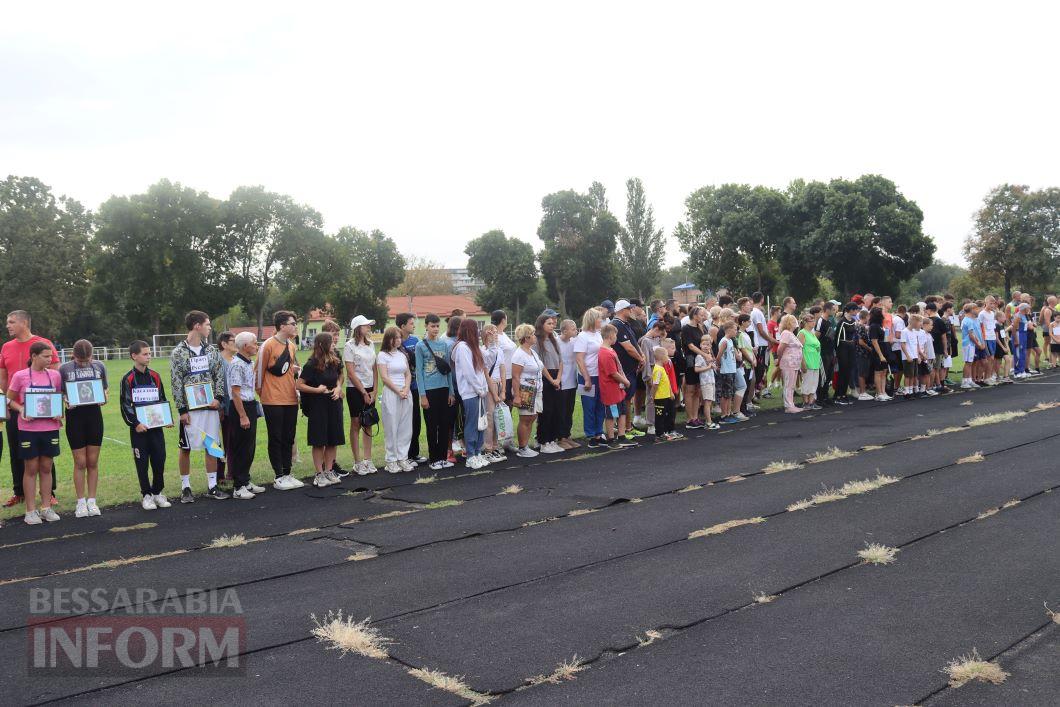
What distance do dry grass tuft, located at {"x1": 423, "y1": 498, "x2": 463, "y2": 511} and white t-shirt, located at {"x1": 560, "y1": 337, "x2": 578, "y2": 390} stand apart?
3.91 meters

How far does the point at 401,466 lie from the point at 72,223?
77689 mm

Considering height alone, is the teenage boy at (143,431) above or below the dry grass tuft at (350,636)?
above

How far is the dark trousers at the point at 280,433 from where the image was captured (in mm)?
9938

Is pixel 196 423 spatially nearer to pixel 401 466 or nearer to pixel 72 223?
pixel 401 466

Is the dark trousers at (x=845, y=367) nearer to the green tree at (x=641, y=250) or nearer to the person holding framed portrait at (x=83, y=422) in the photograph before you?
the person holding framed portrait at (x=83, y=422)

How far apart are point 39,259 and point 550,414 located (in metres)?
69.3

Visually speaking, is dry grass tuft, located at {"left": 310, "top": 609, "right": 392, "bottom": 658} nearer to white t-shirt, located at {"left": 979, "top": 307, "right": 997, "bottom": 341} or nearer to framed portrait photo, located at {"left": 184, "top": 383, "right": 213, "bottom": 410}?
framed portrait photo, located at {"left": 184, "top": 383, "right": 213, "bottom": 410}

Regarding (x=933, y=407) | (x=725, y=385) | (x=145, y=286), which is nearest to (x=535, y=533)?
(x=725, y=385)

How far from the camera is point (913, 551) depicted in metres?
6.32

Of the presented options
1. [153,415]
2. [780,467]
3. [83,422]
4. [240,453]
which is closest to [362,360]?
[240,453]

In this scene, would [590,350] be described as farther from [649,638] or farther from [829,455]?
[649,638]

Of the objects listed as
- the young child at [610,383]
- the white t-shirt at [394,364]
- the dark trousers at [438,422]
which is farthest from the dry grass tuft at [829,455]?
the white t-shirt at [394,364]

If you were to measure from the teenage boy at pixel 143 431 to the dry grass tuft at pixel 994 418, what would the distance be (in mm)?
11440

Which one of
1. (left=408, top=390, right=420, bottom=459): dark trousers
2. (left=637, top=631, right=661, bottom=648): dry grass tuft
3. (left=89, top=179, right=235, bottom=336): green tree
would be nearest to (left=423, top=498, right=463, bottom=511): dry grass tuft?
(left=408, top=390, right=420, bottom=459): dark trousers
